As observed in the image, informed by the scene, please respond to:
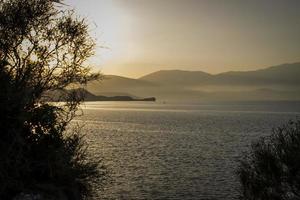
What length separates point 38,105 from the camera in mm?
24203

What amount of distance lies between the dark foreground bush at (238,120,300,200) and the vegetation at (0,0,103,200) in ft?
30.2

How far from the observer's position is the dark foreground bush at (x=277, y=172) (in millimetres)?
22812

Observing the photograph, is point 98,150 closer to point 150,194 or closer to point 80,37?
point 150,194

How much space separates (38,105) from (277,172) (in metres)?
13.6

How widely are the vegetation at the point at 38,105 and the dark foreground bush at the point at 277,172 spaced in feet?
30.2

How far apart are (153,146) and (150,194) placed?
39.7 meters

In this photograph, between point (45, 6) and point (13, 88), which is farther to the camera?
point (45, 6)

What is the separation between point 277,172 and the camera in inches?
943

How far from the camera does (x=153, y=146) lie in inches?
3009

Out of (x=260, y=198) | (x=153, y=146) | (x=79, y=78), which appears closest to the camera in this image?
(x=260, y=198)

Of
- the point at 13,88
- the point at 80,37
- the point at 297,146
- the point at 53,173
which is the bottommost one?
the point at 53,173

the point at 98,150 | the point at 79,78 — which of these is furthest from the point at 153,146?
the point at 79,78

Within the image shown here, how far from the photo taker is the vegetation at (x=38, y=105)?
21.3m

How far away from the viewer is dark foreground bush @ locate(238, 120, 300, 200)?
22812mm
